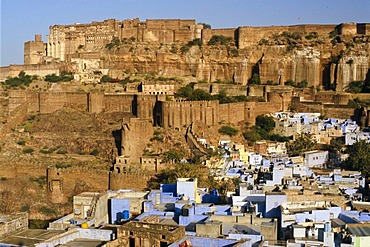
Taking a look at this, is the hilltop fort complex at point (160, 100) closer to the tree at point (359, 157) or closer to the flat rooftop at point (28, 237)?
the tree at point (359, 157)

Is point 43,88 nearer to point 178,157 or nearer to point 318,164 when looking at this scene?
point 178,157

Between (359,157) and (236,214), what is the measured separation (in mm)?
8262

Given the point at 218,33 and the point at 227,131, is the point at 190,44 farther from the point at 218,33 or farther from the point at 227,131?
the point at 227,131

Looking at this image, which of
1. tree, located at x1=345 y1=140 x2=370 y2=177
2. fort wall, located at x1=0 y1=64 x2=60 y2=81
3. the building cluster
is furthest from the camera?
fort wall, located at x1=0 y1=64 x2=60 y2=81

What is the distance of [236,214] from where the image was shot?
459 inches

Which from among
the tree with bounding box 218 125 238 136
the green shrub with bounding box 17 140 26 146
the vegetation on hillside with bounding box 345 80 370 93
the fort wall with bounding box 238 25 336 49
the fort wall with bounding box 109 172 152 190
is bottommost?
the fort wall with bounding box 109 172 152 190

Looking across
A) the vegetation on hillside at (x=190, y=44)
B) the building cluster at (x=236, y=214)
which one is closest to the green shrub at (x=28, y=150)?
the building cluster at (x=236, y=214)

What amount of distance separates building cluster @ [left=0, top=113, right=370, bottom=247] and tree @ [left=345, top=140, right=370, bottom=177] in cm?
109

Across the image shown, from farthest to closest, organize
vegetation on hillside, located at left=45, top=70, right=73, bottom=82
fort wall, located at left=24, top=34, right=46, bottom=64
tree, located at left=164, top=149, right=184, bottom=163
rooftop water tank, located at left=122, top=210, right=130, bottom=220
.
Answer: fort wall, located at left=24, top=34, right=46, bottom=64 < vegetation on hillside, located at left=45, top=70, right=73, bottom=82 < tree, located at left=164, top=149, right=184, bottom=163 < rooftop water tank, located at left=122, top=210, right=130, bottom=220

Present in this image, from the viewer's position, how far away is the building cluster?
10.3 meters

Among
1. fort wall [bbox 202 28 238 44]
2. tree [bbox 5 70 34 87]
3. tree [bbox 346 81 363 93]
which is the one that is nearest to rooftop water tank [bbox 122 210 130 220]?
tree [bbox 346 81 363 93]

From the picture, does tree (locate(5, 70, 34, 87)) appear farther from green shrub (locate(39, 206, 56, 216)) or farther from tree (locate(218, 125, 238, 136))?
green shrub (locate(39, 206, 56, 216))

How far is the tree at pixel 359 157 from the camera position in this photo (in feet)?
58.8

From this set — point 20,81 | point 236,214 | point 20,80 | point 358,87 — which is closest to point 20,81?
point 20,81
